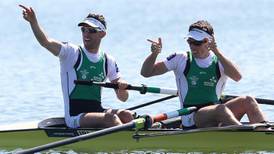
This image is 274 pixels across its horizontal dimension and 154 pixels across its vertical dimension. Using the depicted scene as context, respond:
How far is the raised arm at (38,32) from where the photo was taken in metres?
11.4

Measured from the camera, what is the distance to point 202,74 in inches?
459

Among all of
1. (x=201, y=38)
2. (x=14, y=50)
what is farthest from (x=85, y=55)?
(x=14, y=50)

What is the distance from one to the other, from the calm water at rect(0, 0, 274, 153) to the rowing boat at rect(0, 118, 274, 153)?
5.40m

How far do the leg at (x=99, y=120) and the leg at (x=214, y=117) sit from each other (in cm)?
108

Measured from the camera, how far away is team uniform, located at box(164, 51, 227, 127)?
11.7 metres

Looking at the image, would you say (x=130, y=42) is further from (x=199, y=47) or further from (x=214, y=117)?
(x=214, y=117)

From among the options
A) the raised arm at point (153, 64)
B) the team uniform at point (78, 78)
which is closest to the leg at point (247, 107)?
the raised arm at point (153, 64)

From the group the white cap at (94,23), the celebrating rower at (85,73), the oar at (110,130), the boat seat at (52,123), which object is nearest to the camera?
the oar at (110,130)

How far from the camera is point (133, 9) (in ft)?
187

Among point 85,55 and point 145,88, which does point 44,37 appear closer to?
point 85,55

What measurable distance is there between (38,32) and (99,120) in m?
1.43

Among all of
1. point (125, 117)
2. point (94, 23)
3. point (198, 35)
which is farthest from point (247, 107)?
point (94, 23)

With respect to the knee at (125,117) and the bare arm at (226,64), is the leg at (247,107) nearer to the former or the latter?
the bare arm at (226,64)

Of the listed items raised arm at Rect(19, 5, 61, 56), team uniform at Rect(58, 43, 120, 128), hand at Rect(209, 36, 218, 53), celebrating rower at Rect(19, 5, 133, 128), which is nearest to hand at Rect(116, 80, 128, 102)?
celebrating rower at Rect(19, 5, 133, 128)
